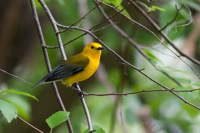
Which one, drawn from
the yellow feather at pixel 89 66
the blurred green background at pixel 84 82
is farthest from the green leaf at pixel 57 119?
the blurred green background at pixel 84 82

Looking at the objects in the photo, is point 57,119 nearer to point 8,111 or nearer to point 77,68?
point 8,111

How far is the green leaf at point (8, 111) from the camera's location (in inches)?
124

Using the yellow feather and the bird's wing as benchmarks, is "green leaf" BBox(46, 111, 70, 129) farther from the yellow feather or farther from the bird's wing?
the yellow feather

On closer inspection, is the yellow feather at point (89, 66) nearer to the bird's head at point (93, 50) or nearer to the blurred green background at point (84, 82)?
the bird's head at point (93, 50)

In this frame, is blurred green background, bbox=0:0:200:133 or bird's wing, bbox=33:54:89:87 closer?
bird's wing, bbox=33:54:89:87

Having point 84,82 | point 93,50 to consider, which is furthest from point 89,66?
point 84,82

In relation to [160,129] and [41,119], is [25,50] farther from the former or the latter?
[160,129]

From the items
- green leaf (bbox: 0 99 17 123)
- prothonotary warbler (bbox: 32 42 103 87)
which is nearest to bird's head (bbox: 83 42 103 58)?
prothonotary warbler (bbox: 32 42 103 87)

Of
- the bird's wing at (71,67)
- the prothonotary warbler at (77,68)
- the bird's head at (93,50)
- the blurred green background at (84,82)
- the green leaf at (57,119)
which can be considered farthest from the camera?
the blurred green background at (84,82)

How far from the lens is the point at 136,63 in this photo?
7.65 m

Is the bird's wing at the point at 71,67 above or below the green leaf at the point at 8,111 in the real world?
above

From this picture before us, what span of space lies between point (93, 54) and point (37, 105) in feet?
9.34

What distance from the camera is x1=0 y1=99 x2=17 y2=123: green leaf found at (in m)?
3.14

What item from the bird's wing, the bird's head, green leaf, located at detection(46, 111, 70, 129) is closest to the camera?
green leaf, located at detection(46, 111, 70, 129)
